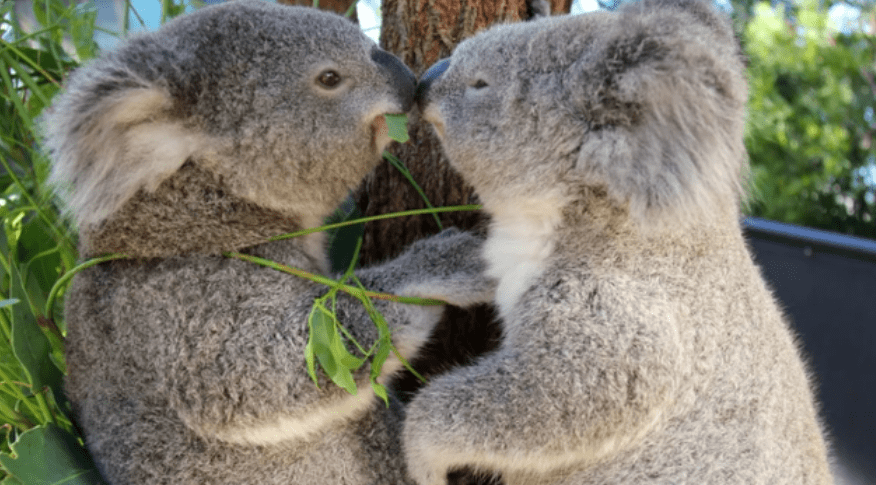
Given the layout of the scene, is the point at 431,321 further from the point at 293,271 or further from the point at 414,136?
the point at 414,136

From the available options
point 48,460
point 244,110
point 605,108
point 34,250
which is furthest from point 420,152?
point 48,460

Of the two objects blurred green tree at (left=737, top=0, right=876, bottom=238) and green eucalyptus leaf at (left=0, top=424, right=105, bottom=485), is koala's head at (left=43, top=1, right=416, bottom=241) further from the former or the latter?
blurred green tree at (left=737, top=0, right=876, bottom=238)

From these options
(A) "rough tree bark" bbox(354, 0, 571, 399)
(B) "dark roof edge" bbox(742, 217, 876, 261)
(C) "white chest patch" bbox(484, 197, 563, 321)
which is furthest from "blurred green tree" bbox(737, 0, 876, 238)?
(C) "white chest patch" bbox(484, 197, 563, 321)

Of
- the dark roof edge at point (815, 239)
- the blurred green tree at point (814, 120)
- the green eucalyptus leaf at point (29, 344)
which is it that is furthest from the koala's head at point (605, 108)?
the blurred green tree at point (814, 120)

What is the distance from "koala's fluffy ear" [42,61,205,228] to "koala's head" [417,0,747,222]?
1.98 feet

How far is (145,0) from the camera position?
2.79 m

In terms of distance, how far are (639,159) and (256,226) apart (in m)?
0.91

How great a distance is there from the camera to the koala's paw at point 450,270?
6.23 feet

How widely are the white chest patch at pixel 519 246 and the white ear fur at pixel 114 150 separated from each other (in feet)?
2.50

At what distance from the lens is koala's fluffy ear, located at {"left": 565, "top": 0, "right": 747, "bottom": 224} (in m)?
1.54

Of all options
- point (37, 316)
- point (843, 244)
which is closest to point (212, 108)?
point (37, 316)

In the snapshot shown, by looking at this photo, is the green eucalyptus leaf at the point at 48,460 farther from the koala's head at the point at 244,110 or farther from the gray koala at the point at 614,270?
the gray koala at the point at 614,270

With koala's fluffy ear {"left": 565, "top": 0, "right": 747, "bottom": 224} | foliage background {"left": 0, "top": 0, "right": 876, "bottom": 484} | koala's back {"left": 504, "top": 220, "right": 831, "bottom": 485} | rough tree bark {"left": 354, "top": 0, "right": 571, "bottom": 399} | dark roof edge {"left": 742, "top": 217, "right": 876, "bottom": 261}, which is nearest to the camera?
koala's fluffy ear {"left": 565, "top": 0, "right": 747, "bottom": 224}

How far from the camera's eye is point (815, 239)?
13.7 ft
